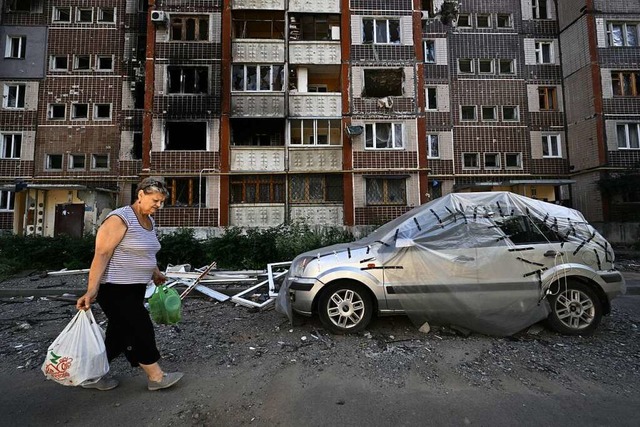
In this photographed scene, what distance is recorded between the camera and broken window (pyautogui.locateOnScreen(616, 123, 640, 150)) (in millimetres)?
18641

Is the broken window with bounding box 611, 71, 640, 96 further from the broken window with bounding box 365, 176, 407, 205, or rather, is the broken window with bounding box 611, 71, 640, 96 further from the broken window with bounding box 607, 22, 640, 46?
the broken window with bounding box 365, 176, 407, 205

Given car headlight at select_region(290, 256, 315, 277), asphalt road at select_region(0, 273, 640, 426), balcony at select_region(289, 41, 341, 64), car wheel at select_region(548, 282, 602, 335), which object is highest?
balcony at select_region(289, 41, 341, 64)

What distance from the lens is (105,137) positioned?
19.2 metres

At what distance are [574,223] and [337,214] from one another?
1246 centimetres

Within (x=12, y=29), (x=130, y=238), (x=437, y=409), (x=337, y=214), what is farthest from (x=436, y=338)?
(x=12, y=29)

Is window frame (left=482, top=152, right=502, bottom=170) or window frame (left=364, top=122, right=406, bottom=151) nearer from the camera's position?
window frame (left=364, top=122, right=406, bottom=151)

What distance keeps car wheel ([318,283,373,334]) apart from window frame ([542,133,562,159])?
71.0 feet

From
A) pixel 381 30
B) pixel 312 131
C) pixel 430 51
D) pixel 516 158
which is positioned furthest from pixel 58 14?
pixel 516 158

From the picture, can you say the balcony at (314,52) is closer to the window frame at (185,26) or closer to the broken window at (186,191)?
the window frame at (185,26)

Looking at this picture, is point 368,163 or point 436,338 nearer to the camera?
point 436,338

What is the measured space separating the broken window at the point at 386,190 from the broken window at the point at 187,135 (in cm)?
873

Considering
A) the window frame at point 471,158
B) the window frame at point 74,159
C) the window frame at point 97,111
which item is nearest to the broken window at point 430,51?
the window frame at point 471,158

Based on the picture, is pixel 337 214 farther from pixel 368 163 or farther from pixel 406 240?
pixel 406 240

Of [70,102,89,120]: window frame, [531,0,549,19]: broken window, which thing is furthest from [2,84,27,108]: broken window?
[531,0,549,19]: broken window
